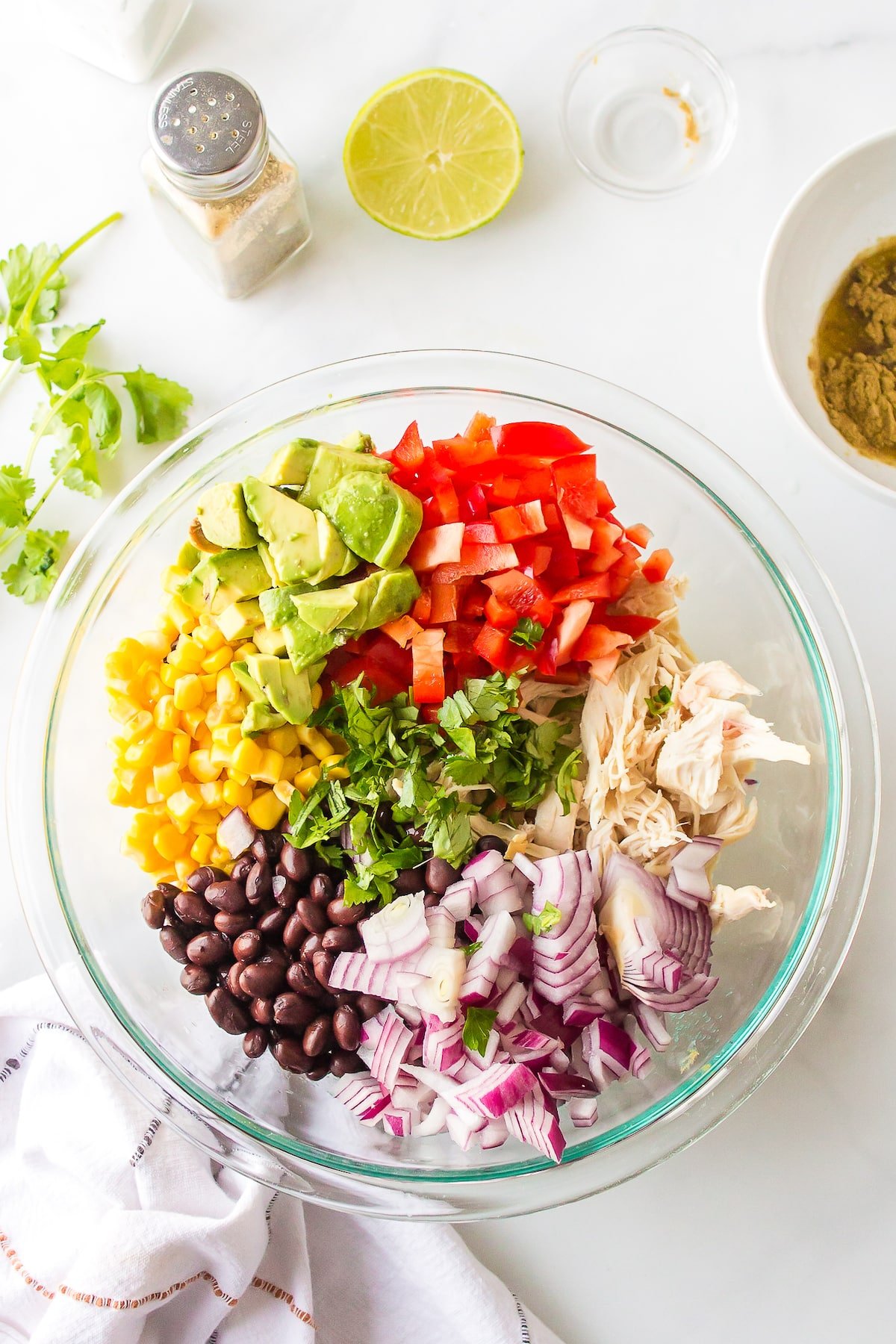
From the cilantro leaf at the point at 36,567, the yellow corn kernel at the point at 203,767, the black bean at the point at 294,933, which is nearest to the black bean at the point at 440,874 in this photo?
the black bean at the point at 294,933

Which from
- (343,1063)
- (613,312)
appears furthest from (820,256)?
(343,1063)

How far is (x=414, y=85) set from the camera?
2.11 metres

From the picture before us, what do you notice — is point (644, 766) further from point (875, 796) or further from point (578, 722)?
point (875, 796)

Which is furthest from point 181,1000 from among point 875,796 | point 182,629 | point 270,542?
point 875,796

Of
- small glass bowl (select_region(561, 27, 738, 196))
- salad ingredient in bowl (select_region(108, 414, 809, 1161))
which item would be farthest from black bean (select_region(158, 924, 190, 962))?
small glass bowl (select_region(561, 27, 738, 196))

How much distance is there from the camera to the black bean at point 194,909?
1797 mm

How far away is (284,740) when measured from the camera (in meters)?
1.82

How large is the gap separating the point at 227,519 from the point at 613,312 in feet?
3.38

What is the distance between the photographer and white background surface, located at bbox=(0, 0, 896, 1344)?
2.06 metres

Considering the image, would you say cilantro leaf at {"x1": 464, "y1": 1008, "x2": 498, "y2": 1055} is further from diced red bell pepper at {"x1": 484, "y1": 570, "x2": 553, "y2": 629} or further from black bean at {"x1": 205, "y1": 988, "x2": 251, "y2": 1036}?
→ diced red bell pepper at {"x1": 484, "y1": 570, "x2": 553, "y2": 629}

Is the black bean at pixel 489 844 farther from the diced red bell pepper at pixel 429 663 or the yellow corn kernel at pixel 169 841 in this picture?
the yellow corn kernel at pixel 169 841

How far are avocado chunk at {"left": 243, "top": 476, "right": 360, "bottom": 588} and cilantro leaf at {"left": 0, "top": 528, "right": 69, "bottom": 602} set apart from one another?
0.67 metres

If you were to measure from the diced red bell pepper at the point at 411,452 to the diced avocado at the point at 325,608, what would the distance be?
28cm

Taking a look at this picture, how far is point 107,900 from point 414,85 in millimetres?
1815
